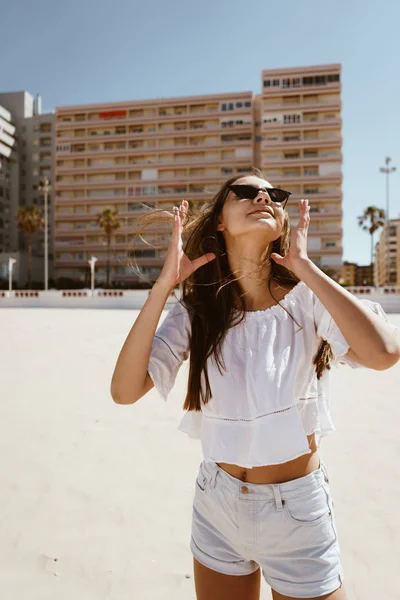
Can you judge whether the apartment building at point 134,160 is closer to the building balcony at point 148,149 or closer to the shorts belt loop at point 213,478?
the building balcony at point 148,149

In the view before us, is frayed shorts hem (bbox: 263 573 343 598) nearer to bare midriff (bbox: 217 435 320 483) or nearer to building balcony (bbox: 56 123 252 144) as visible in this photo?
bare midriff (bbox: 217 435 320 483)

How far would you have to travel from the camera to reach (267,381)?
158 cm

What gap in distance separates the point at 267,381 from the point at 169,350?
403 millimetres

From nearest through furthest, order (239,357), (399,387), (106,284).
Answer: (239,357), (399,387), (106,284)

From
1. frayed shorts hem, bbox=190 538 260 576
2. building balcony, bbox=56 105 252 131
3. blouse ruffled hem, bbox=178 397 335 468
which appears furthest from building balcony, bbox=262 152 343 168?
frayed shorts hem, bbox=190 538 260 576

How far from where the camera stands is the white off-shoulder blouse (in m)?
1.56


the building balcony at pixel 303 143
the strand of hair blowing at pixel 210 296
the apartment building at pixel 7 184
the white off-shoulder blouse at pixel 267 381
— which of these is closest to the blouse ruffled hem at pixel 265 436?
the white off-shoulder blouse at pixel 267 381

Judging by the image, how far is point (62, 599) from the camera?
2.90 m

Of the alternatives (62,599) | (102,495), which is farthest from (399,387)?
(62,599)

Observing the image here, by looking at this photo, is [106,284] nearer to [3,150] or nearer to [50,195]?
[50,195]

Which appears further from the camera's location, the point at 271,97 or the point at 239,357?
the point at 271,97

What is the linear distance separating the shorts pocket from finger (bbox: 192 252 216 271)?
3.00ft

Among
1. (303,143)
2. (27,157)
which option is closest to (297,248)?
(303,143)

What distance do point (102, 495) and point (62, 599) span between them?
137 cm
